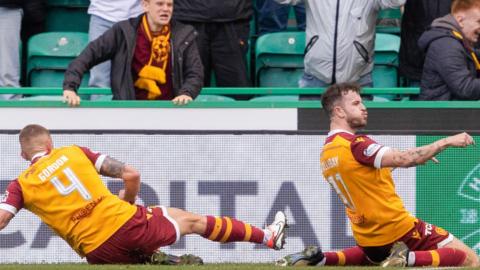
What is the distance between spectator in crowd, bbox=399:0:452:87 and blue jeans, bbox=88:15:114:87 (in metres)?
2.54

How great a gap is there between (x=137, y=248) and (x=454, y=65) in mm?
3024

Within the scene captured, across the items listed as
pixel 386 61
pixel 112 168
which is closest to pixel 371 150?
pixel 112 168

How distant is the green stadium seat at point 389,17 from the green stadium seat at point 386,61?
20.0 inches

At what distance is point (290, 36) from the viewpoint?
12.3m

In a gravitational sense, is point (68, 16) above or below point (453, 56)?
above

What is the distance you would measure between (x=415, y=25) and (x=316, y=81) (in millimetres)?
1027

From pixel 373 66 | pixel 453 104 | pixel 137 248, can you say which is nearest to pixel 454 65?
pixel 453 104

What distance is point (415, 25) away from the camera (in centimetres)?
1189

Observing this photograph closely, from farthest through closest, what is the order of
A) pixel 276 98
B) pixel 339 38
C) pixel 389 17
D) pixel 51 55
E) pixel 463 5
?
pixel 389 17 < pixel 51 55 < pixel 276 98 < pixel 339 38 < pixel 463 5

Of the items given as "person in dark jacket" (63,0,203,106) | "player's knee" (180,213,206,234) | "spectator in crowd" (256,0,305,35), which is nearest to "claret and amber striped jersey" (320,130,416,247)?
"player's knee" (180,213,206,234)

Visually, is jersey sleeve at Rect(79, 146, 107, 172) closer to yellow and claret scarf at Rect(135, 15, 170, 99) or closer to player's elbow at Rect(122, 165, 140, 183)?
player's elbow at Rect(122, 165, 140, 183)

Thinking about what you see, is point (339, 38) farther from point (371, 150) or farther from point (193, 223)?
point (193, 223)

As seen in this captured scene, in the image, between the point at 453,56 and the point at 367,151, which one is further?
the point at 453,56

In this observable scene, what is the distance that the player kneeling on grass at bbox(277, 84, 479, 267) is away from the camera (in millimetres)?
9500
